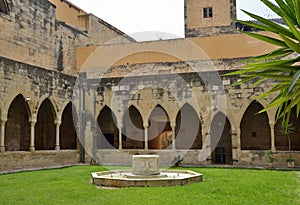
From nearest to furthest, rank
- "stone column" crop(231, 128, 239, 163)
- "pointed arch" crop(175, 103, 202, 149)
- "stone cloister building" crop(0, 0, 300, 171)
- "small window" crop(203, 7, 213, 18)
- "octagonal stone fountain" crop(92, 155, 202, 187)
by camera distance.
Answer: "octagonal stone fountain" crop(92, 155, 202, 187) → "stone cloister building" crop(0, 0, 300, 171) → "stone column" crop(231, 128, 239, 163) → "pointed arch" crop(175, 103, 202, 149) → "small window" crop(203, 7, 213, 18)

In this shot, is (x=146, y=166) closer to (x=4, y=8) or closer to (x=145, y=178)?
(x=145, y=178)

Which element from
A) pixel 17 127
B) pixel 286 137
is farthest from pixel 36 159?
pixel 286 137

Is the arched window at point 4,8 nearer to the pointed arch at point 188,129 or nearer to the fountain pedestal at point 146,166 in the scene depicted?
the pointed arch at point 188,129

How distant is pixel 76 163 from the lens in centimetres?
1722

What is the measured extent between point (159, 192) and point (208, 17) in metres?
18.1

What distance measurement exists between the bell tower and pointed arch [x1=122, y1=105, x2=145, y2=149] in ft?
23.1

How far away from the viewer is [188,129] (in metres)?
20.0

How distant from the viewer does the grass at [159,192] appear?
24.0 feet

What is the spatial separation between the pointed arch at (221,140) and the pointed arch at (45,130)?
A: 8218 millimetres

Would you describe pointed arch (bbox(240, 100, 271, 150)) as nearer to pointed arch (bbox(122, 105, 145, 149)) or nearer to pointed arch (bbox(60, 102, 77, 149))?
pointed arch (bbox(122, 105, 145, 149))

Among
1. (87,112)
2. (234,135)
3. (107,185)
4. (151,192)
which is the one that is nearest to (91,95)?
(87,112)

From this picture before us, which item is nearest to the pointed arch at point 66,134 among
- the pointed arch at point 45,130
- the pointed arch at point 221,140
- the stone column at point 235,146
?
the pointed arch at point 45,130

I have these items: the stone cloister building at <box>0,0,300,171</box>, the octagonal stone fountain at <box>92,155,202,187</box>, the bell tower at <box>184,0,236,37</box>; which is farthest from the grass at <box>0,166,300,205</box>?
the bell tower at <box>184,0,236,37</box>

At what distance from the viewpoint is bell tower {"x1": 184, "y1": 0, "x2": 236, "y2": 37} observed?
951 inches
